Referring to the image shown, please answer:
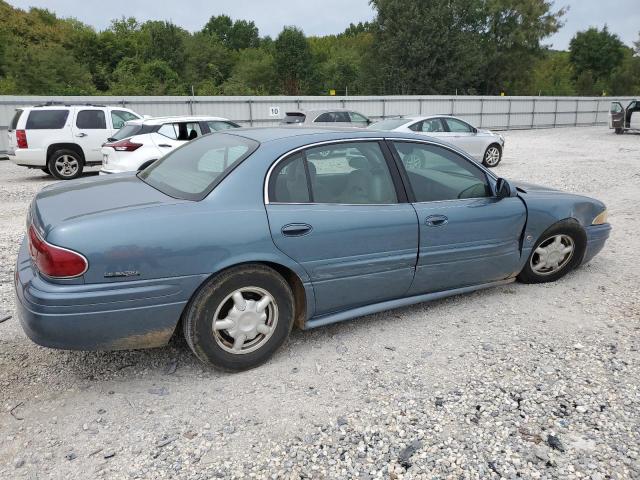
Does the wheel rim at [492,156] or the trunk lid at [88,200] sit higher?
the trunk lid at [88,200]

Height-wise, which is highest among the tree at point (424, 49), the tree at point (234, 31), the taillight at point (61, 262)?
the tree at point (234, 31)

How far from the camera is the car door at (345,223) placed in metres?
3.10

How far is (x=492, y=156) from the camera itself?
43.8 ft

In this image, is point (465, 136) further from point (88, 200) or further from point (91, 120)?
point (88, 200)

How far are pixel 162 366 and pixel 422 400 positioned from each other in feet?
5.40

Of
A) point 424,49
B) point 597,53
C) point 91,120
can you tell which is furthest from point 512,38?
point 91,120

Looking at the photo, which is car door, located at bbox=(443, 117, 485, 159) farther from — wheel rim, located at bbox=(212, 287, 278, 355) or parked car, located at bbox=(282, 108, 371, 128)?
wheel rim, located at bbox=(212, 287, 278, 355)

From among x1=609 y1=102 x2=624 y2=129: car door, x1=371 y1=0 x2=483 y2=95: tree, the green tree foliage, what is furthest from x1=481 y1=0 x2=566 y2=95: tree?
x1=609 y1=102 x2=624 y2=129: car door

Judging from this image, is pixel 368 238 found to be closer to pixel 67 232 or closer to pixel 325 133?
pixel 325 133

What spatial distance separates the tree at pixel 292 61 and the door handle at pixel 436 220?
53.4m

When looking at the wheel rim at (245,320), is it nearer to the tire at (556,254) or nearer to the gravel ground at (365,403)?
the gravel ground at (365,403)

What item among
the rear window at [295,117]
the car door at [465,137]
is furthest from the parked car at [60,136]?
the car door at [465,137]

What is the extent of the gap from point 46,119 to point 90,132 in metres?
0.92

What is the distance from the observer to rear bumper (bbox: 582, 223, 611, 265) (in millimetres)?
4637
